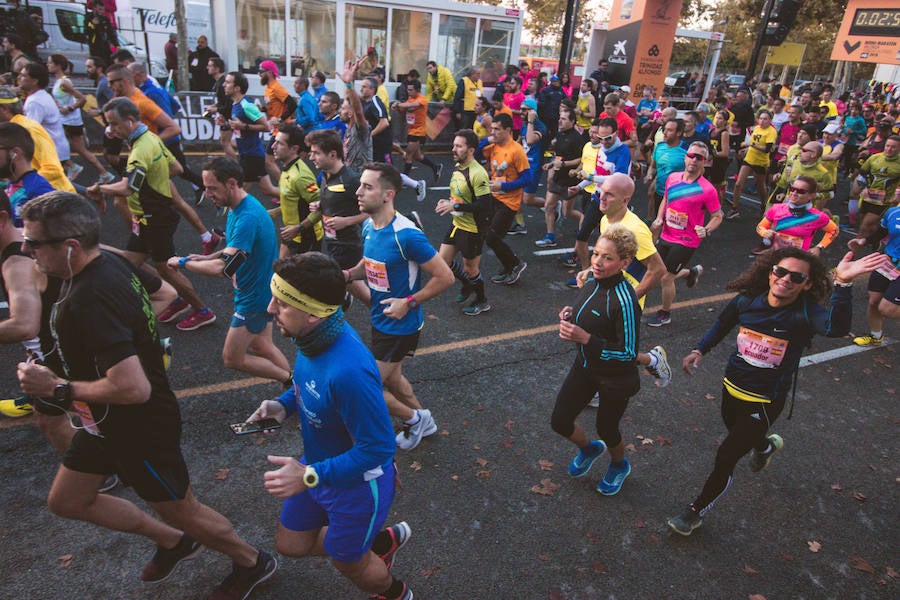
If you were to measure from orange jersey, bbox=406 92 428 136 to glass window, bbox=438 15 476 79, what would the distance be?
22.6 ft

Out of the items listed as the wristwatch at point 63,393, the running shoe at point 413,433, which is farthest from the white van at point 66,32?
the wristwatch at point 63,393

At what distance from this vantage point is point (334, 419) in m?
2.42

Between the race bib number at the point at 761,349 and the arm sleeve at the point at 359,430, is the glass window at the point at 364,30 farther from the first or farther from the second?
the arm sleeve at the point at 359,430

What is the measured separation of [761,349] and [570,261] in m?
4.89

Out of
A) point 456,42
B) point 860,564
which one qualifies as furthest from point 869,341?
point 456,42

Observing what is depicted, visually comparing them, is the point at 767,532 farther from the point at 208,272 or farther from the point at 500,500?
the point at 208,272

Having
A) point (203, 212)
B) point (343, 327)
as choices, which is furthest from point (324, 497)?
point (203, 212)

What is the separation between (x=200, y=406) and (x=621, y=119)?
8.72 meters

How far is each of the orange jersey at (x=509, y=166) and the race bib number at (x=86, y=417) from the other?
5438 mm

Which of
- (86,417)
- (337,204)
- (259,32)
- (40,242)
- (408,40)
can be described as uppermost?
(408,40)

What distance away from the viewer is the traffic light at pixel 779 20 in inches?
682

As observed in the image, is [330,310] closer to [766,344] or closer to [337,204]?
[766,344]

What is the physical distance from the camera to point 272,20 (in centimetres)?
1628

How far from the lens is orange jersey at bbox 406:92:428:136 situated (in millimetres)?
11961
